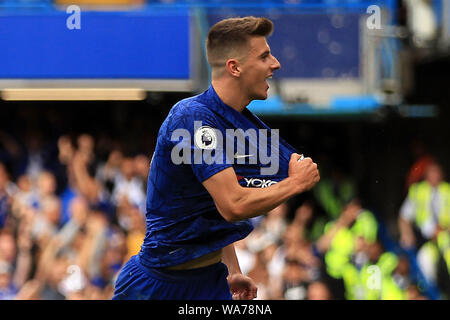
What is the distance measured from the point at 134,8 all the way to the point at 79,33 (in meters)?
0.65

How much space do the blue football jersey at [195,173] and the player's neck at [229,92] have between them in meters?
0.02

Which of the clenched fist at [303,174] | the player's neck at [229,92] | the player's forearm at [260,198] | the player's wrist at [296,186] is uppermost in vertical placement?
the player's neck at [229,92]

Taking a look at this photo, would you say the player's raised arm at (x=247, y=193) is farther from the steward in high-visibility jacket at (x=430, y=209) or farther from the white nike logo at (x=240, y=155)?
the steward in high-visibility jacket at (x=430, y=209)

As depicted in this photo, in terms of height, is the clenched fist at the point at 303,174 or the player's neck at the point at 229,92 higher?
the player's neck at the point at 229,92

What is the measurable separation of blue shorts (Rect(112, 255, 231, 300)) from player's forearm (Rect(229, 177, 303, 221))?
479 millimetres

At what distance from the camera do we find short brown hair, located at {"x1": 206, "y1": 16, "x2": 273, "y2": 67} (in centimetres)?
399

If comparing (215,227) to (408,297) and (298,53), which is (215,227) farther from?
(298,53)

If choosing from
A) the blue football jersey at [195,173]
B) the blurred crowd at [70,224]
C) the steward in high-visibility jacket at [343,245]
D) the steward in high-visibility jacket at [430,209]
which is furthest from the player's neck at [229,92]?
the steward in high-visibility jacket at [430,209]

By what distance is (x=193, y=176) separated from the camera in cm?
392

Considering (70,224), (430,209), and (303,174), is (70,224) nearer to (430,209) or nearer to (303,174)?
(430,209)

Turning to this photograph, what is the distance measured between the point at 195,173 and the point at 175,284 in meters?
0.60

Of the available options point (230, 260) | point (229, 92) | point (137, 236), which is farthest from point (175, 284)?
point (137, 236)

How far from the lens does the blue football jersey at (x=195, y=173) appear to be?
3.84 meters
